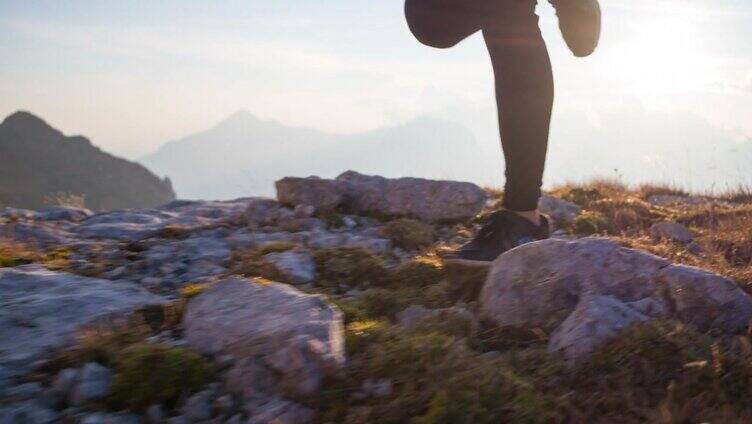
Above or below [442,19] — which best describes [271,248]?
below

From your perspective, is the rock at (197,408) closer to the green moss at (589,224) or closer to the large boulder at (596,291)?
the large boulder at (596,291)

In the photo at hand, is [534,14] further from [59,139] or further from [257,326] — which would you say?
[59,139]

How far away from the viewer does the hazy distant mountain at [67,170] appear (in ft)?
261

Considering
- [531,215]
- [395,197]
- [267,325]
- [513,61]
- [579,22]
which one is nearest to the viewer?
[267,325]

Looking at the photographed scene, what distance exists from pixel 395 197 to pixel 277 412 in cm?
377

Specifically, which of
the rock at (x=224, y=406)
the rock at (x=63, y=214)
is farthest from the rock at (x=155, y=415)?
the rock at (x=63, y=214)

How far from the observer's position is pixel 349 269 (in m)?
3.22

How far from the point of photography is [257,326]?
1.99 meters

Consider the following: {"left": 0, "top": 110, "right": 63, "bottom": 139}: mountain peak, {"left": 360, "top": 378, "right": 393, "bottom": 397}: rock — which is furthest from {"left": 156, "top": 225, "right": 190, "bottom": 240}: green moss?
{"left": 0, "top": 110, "right": 63, "bottom": 139}: mountain peak

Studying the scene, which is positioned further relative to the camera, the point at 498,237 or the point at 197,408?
the point at 498,237

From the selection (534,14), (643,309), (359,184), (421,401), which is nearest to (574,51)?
(534,14)

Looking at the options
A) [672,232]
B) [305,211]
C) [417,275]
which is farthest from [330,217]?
[672,232]

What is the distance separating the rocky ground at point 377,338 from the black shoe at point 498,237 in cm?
16

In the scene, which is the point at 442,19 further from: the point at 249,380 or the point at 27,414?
the point at 27,414
